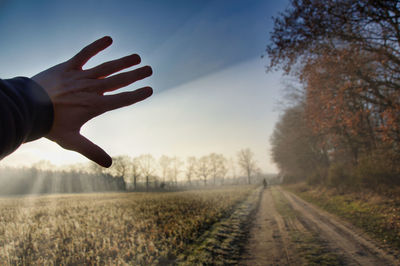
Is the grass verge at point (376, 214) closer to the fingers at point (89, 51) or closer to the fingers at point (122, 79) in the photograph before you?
the fingers at point (122, 79)

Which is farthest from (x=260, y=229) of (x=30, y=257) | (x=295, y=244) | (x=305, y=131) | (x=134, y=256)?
(x=305, y=131)

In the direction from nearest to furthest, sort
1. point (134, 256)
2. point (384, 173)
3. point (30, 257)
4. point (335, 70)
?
point (30, 257) < point (134, 256) < point (335, 70) < point (384, 173)

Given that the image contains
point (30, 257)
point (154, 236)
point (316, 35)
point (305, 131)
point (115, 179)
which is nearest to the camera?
point (30, 257)

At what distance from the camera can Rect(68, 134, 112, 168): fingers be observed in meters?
1.25

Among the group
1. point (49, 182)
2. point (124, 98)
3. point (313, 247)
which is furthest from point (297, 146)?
point (49, 182)

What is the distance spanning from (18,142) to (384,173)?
17660mm

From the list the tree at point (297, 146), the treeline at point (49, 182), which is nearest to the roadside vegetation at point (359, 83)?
the tree at point (297, 146)

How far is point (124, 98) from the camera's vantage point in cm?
135

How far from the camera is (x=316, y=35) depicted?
7.43 metres

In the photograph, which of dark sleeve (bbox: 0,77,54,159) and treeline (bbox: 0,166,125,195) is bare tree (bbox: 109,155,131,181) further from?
dark sleeve (bbox: 0,77,54,159)

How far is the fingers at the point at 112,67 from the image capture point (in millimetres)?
1310

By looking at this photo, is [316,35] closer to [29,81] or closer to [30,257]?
[29,81]

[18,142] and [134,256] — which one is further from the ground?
[18,142]

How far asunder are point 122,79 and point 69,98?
0.33 metres
